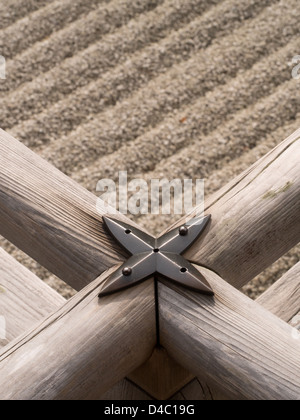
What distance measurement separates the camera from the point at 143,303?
0.60 meters

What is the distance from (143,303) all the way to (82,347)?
78 mm

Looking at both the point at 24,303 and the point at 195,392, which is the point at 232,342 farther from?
the point at 24,303

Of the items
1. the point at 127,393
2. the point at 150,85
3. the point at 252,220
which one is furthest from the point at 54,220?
the point at 150,85

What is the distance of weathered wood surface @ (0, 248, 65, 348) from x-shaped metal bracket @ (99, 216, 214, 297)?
0.28m

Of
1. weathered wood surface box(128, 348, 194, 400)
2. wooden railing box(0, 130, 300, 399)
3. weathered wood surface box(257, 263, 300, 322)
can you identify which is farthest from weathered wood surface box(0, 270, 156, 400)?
weathered wood surface box(257, 263, 300, 322)

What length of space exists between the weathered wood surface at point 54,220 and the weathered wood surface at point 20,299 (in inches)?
9.4

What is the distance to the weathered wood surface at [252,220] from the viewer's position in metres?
0.63

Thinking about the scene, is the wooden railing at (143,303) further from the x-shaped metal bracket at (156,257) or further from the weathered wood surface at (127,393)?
the weathered wood surface at (127,393)

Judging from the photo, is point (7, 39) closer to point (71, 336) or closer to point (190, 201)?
point (190, 201)

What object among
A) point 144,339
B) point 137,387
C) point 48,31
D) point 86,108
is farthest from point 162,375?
point 48,31

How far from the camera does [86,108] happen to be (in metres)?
1.57

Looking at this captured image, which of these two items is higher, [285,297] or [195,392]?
[285,297]

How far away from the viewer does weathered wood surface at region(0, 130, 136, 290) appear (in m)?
0.64

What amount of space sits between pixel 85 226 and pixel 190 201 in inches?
32.8
